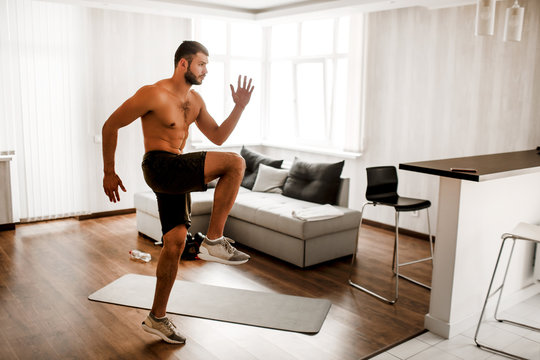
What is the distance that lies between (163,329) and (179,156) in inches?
45.0

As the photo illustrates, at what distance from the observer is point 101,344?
2916 mm

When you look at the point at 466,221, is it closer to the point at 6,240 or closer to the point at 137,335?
the point at 137,335

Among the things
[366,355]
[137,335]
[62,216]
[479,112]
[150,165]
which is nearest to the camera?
[150,165]

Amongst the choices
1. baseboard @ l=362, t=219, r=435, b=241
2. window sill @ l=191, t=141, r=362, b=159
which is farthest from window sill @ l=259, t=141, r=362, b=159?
baseboard @ l=362, t=219, r=435, b=241

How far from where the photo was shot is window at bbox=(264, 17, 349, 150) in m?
6.33

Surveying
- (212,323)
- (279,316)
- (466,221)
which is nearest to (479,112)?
(466,221)

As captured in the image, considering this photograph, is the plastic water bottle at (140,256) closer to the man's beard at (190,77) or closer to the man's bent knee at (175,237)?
the man's bent knee at (175,237)

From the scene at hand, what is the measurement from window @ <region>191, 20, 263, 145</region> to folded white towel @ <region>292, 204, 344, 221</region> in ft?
9.56

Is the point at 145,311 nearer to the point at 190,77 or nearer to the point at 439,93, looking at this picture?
the point at 190,77

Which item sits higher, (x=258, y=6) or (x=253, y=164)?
(x=258, y=6)

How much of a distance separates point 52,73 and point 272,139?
3.31m

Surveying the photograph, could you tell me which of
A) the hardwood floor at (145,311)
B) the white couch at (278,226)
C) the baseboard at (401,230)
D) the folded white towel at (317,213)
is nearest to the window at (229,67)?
the white couch at (278,226)

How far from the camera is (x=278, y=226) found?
4.40 m

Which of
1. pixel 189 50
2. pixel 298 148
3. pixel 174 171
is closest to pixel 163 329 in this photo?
pixel 174 171
